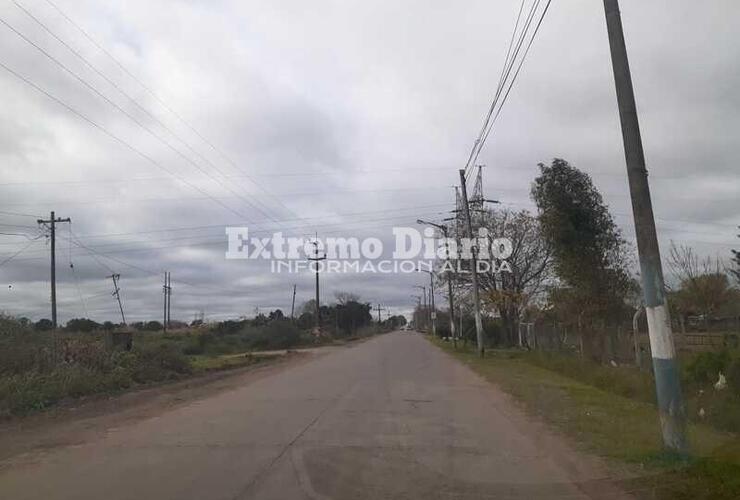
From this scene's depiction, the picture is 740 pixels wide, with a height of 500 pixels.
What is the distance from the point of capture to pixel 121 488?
747cm

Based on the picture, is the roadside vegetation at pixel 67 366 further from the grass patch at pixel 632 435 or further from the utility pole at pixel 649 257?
the utility pole at pixel 649 257

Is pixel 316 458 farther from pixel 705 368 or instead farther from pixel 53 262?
pixel 53 262

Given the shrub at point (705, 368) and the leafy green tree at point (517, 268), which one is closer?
the shrub at point (705, 368)

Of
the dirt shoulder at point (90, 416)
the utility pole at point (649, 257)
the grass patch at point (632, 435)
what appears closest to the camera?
the grass patch at point (632, 435)

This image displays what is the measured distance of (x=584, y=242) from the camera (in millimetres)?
27641

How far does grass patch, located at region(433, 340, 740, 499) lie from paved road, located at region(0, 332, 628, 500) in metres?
0.55

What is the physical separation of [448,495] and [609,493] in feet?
5.67

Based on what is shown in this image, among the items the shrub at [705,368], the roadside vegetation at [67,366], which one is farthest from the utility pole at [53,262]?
the shrub at [705,368]

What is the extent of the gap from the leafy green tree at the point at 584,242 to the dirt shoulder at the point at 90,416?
45.0ft

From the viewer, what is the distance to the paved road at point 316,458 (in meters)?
7.46

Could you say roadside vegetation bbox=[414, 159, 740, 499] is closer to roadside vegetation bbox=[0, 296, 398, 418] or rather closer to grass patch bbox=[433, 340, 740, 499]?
grass patch bbox=[433, 340, 740, 499]

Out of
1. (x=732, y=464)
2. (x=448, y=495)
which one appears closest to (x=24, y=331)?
(x=448, y=495)

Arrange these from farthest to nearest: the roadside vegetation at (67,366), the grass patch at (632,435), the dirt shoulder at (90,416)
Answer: the roadside vegetation at (67,366) → the dirt shoulder at (90,416) → the grass patch at (632,435)

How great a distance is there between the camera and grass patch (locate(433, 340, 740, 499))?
7.38 metres
